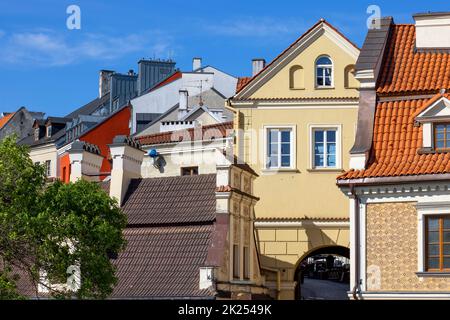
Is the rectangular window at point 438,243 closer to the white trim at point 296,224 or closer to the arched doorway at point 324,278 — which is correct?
the white trim at point 296,224

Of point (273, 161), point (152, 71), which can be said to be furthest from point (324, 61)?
point (152, 71)

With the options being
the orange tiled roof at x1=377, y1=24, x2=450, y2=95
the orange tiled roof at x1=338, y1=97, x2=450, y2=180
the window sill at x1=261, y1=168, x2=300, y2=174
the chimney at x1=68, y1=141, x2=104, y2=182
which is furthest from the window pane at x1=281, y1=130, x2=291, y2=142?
the orange tiled roof at x1=338, y1=97, x2=450, y2=180

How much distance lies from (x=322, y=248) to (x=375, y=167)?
11.0 m

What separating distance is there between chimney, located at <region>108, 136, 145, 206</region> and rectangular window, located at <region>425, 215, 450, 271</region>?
43.6 ft

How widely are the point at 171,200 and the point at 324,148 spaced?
703cm

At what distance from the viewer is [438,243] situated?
110ft

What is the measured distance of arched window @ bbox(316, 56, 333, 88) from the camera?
46594 millimetres

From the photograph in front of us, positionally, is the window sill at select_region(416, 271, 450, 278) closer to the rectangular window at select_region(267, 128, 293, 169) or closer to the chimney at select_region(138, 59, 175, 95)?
the rectangular window at select_region(267, 128, 293, 169)

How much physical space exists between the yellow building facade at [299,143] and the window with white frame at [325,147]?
4 cm

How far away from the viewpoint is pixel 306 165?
45188 mm

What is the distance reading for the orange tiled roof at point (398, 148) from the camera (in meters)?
34.2

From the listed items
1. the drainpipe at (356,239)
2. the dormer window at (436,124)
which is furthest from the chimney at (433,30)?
the drainpipe at (356,239)
